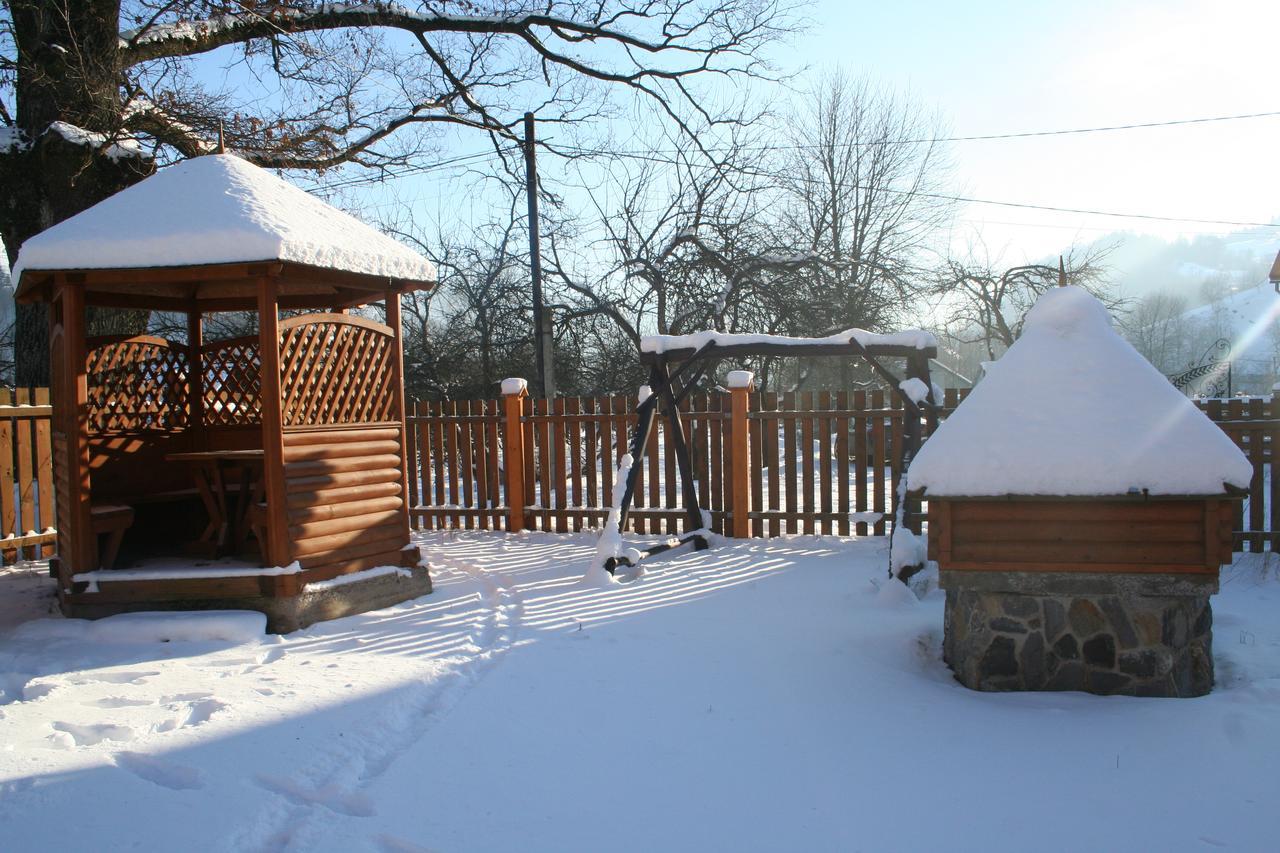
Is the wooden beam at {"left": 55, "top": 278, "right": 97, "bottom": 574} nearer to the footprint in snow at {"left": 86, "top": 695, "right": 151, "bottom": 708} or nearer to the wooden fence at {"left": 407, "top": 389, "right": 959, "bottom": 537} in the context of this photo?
the footprint in snow at {"left": 86, "top": 695, "right": 151, "bottom": 708}

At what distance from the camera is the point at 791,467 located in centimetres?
862

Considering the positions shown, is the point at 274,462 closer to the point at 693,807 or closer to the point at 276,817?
the point at 276,817

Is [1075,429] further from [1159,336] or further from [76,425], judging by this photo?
[1159,336]

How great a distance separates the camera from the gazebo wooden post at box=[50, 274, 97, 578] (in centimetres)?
598

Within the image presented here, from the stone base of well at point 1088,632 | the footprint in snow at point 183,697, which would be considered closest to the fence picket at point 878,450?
the stone base of well at point 1088,632

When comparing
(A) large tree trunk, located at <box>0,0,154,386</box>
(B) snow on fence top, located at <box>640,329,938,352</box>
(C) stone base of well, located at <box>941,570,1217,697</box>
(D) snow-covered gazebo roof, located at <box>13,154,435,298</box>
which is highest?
(A) large tree trunk, located at <box>0,0,154,386</box>

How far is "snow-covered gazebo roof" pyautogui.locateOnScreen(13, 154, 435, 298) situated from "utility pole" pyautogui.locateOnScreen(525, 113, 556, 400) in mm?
6642

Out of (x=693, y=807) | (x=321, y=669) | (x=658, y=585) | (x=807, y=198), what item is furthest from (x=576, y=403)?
(x=807, y=198)

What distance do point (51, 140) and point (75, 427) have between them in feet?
16.1

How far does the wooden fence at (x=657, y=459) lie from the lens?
7.82 m

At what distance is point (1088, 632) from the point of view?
4.29 meters

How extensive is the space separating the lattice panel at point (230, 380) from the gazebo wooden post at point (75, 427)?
1.66m

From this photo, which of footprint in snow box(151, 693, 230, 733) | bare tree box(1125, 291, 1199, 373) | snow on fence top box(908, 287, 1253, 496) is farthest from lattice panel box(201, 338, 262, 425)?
bare tree box(1125, 291, 1199, 373)

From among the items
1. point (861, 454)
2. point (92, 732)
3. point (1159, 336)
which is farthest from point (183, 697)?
point (1159, 336)
